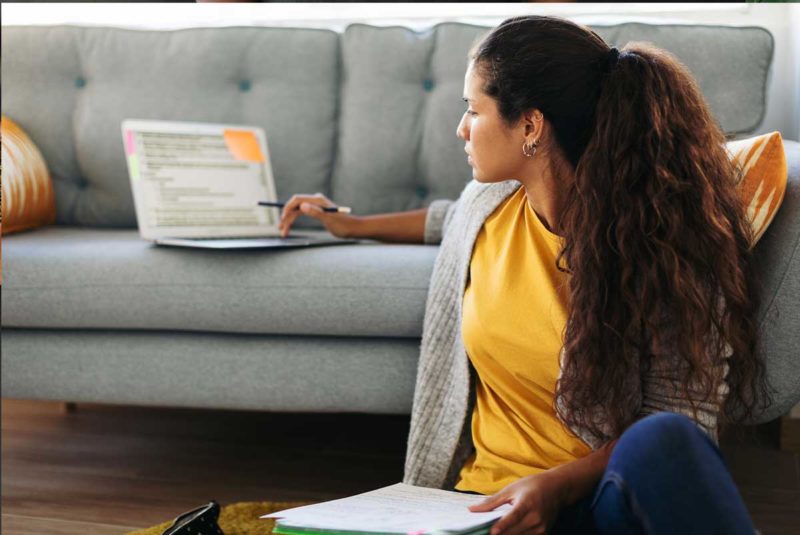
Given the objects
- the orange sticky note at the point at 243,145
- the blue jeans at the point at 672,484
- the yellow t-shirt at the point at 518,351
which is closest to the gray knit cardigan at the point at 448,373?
the yellow t-shirt at the point at 518,351

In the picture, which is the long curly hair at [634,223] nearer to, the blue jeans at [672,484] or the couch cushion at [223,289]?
the blue jeans at [672,484]

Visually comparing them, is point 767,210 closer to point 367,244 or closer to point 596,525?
point 596,525

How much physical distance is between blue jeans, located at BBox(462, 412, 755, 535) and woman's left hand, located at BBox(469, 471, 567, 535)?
0.09 metres

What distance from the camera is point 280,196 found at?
6.64ft

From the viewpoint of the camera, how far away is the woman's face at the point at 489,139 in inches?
42.0

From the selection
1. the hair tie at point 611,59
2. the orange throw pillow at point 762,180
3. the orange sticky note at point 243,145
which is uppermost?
the hair tie at point 611,59

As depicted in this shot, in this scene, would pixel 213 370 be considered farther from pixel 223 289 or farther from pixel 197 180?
pixel 197 180

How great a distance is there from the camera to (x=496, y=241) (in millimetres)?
1157

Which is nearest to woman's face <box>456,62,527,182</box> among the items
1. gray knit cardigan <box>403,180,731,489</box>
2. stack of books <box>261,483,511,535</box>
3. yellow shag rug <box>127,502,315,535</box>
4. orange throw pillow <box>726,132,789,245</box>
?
gray knit cardigan <box>403,180,731,489</box>

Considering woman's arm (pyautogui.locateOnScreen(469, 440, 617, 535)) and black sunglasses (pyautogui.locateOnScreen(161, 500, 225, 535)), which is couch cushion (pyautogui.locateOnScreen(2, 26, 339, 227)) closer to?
black sunglasses (pyautogui.locateOnScreen(161, 500, 225, 535))

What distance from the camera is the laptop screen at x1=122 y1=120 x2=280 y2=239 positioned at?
1.71 metres

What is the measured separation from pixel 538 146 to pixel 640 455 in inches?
16.4

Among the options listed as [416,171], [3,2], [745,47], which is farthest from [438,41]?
[3,2]

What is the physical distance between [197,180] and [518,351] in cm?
95
